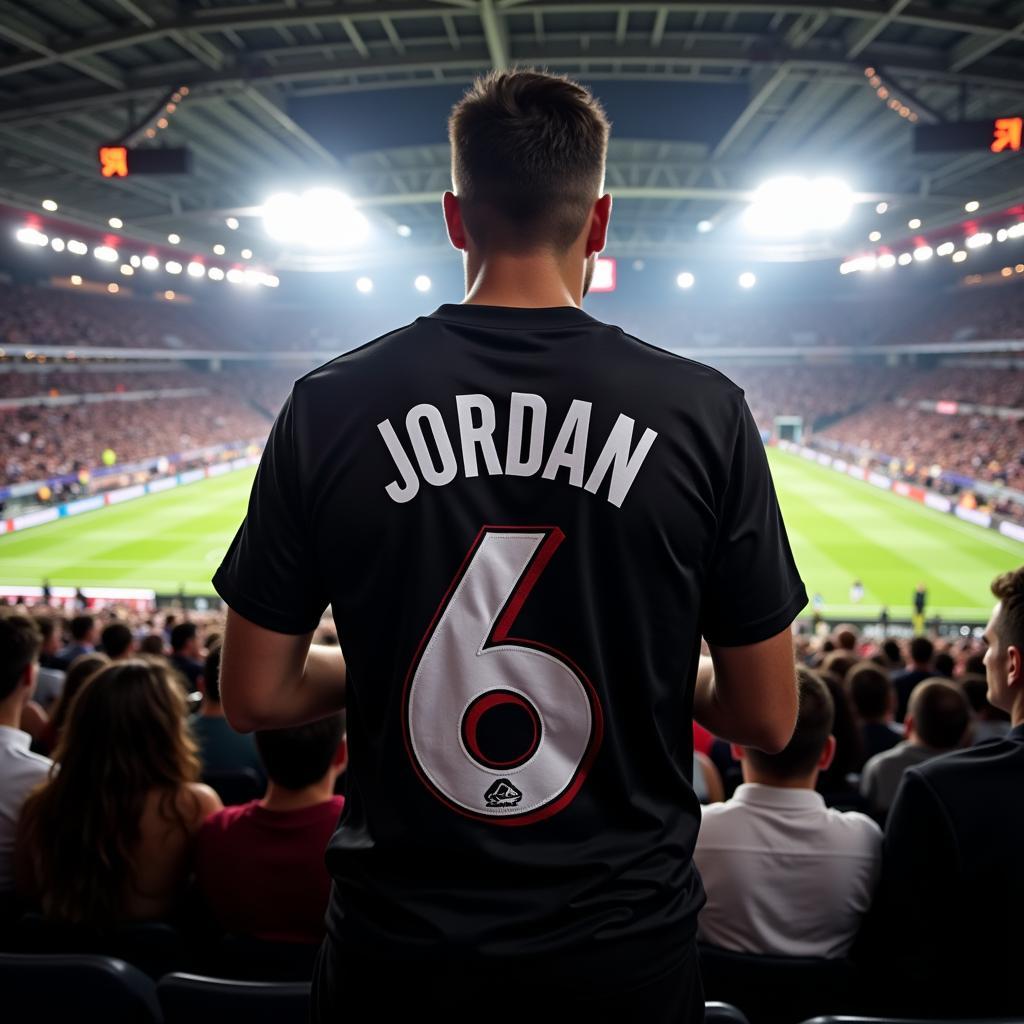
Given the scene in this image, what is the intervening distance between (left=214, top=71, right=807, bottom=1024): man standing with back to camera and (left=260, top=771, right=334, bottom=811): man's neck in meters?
1.43

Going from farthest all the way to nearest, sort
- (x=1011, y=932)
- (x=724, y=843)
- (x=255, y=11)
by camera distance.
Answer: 1. (x=255, y=11)
2. (x=724, y=843)
3. (x=1011, y=932)

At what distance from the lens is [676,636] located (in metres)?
1.38

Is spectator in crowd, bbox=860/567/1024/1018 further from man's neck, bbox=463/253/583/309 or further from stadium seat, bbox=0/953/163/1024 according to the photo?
stadium seat, bbox=0/953/163/1024

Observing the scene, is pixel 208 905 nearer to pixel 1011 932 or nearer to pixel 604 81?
pixel 1011 932

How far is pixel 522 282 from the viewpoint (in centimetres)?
145

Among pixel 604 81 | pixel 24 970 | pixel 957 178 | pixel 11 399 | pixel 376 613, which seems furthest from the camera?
pixel 11 399

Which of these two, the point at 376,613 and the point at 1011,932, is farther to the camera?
the point at 1011,932

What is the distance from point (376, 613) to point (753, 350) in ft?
204

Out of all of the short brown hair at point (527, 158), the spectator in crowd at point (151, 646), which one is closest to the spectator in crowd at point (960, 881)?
the short brown hair at point (527, 158)

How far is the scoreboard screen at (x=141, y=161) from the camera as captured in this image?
574 inches

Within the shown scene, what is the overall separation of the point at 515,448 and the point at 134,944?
2362mm

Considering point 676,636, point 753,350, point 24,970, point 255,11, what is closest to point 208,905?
point 24,970

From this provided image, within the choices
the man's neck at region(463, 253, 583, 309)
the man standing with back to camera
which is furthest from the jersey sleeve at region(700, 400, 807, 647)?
the man's neck at region(463, 253, 583, 309)

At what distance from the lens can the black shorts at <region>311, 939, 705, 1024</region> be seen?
126cm
